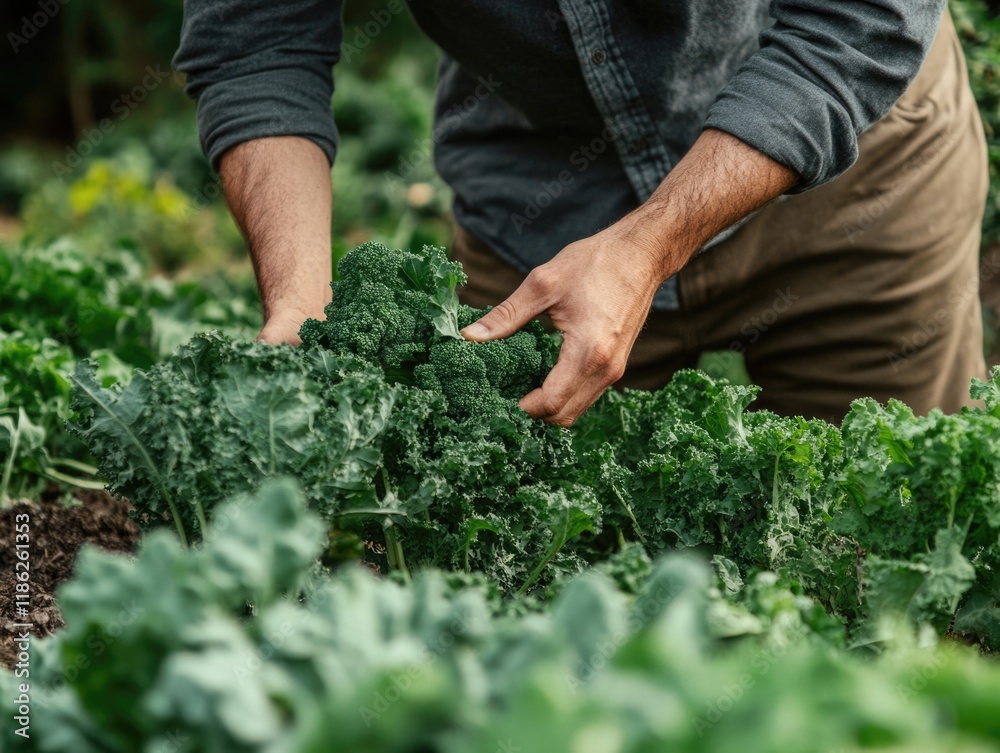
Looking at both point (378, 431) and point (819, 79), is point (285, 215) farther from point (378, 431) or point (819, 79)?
point (819, 79)

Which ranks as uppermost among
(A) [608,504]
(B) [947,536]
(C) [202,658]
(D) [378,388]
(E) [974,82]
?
(E) [974,82]

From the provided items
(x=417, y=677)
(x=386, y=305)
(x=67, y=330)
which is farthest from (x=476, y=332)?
(x=67, y=330)

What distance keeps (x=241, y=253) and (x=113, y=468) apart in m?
6.74

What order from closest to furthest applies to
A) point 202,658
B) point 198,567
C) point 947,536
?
point 202,658 < point 198,567 < point 947,536

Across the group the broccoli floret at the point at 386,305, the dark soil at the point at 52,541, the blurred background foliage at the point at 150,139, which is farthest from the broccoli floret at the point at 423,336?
the blurred background foliage at the point at 150,139

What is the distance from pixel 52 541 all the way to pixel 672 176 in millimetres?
2100

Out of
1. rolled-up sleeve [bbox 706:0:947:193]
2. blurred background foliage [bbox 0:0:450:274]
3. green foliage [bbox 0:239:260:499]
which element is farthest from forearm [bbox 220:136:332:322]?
blurred background foliage [bbox 0:0:450:274]

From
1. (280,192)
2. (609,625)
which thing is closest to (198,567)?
(609,625)

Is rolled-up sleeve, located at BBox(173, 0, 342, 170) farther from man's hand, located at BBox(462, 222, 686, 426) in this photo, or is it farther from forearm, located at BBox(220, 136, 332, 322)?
man's hand, located at BBox(462, 222, 686, 426)

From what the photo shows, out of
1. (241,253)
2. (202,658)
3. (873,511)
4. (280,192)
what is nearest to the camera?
(202,658)

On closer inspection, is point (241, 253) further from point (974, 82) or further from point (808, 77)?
point (808, 77)

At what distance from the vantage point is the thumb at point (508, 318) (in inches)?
90.0

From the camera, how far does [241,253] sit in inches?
340

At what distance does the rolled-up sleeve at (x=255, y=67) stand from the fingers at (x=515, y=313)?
123 centimetres
